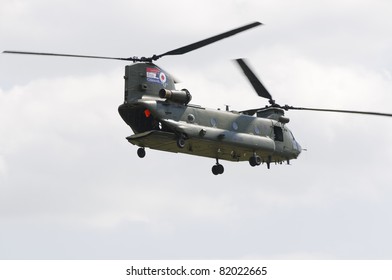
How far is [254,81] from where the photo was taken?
7425 centimetres

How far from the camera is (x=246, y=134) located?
2734 inches

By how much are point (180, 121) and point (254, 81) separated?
10.7m

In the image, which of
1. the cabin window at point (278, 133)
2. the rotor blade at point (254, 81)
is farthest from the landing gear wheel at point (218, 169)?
the rotor blade at point (254, 81)

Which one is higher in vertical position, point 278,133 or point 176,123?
point 278,133

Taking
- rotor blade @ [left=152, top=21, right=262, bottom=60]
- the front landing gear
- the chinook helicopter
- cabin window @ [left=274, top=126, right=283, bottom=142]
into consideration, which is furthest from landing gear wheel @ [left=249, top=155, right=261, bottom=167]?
rotor blade @ [left=152, top=21, right=262, bottom=60]

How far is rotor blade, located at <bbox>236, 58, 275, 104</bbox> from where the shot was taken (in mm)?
73188

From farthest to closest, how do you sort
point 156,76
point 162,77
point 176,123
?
1. point 162,77
2. point 156,76
3. point 176,123

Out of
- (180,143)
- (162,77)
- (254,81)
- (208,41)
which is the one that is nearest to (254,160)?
(254,81)

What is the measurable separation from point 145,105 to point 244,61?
1152cm

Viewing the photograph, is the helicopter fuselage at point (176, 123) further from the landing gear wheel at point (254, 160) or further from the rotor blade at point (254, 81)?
the rotor blade at point (254, 81)

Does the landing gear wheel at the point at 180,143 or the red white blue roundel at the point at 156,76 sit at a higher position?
the red white blue roundel at the point at 156,76

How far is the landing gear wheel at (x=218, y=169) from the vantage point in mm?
71312

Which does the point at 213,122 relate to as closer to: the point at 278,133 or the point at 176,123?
the point at 176,123
